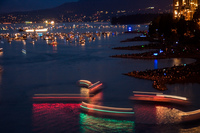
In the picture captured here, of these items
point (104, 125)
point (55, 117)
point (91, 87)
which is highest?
point (91, 87)

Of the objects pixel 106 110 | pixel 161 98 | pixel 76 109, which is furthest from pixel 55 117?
pixel 161 98

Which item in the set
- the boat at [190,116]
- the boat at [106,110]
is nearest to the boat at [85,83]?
the boat at [106,110]

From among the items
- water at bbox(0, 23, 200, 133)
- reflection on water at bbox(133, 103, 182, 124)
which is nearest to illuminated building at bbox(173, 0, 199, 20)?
water at bbox(0, 23, 200, 133)

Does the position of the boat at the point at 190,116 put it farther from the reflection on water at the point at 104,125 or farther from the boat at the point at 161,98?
the reflection on water at the point at 104,125

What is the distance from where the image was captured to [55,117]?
13.3 metres

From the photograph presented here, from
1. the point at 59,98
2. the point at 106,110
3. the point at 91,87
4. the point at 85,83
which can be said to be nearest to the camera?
the point at 106,110

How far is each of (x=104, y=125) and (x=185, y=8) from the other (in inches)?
2849

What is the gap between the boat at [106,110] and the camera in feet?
43.8

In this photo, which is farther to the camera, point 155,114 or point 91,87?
point 91,87

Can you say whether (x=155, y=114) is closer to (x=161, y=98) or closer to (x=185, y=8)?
(x=161, y=98)

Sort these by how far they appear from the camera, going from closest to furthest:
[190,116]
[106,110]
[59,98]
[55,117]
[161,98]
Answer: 1. [190,116]
2. [55,117]
3. [106,110]
4. [161,98]
5. [59,98]

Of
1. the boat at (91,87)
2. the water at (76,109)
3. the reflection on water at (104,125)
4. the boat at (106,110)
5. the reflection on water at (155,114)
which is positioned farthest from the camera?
the boat at (91,87)

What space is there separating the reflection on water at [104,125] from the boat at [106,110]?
2.21 ft

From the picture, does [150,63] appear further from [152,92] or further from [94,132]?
[94,132]
